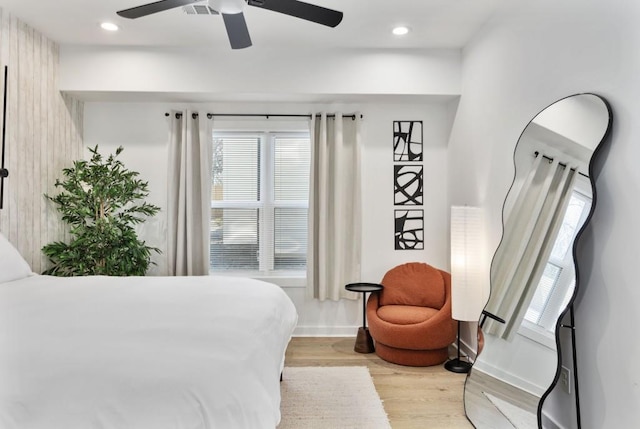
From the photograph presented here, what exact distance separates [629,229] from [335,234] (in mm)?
2559

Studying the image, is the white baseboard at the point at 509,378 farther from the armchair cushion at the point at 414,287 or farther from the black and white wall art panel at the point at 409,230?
the black and white wall art panel at the point at 409,230

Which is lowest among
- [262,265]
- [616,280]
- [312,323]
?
[312,323]

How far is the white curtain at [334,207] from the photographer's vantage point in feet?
13.2

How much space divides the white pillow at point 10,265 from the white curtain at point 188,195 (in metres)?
1.34

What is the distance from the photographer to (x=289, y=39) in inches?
140

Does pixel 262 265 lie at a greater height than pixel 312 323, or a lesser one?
greater

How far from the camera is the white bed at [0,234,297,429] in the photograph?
1.16m

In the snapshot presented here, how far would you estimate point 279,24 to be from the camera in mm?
3277

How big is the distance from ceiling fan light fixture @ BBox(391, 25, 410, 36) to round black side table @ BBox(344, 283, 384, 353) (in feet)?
7.16

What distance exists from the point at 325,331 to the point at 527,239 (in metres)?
2.38

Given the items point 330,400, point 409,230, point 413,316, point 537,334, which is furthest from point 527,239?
point 409,230

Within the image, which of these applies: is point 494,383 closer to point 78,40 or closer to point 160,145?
point 160,145

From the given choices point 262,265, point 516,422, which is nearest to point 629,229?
point 516,422


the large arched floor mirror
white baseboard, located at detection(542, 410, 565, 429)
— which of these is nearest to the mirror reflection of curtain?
the large arched floor mirror
